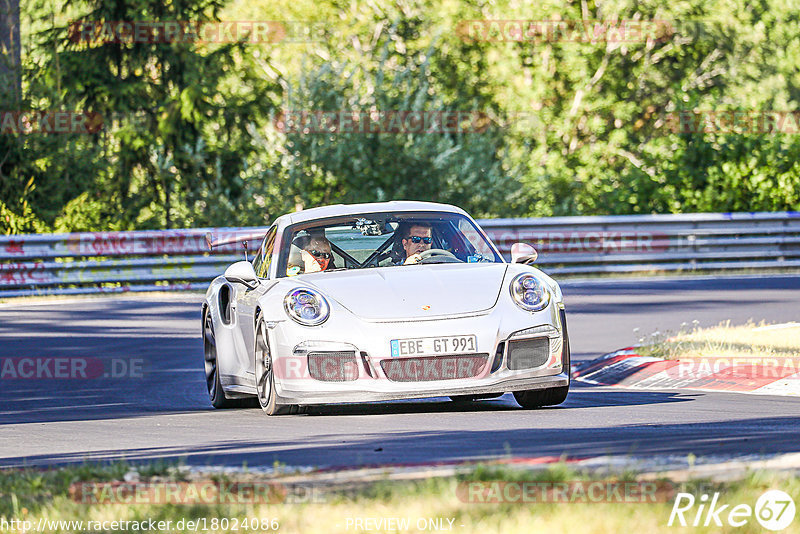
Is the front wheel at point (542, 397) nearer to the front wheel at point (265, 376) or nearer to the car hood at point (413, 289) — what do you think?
the car hood at point (413, 289)

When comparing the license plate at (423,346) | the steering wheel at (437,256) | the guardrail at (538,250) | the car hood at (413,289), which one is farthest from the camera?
the guardrail at (538,250)

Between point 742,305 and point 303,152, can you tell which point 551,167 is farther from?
point 742,305

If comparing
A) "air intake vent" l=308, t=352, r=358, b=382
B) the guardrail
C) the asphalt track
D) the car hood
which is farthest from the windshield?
the guardrail

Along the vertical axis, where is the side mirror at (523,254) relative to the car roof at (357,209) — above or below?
below

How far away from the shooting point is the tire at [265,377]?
8.96 meters

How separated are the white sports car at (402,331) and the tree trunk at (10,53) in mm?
18239

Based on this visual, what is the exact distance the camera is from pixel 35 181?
26.5m

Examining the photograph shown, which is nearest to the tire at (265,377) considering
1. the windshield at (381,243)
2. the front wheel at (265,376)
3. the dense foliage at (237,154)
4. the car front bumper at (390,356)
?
the front wheel at (265,376)

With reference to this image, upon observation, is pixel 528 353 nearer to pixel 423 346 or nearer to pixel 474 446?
pixel 423 346

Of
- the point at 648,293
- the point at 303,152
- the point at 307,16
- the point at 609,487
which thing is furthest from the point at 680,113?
the point at 609,487

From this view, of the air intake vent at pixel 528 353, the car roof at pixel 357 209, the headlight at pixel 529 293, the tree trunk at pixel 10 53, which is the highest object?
the tree trunk at pixel 10 53

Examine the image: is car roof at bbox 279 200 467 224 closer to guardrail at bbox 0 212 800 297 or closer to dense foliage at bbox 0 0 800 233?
guardrail at bbox 0 212 800 297

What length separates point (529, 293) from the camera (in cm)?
890

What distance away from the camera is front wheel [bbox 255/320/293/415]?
29.4 ft
